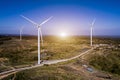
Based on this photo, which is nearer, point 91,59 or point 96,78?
point 96,78

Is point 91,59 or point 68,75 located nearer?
point 68,75

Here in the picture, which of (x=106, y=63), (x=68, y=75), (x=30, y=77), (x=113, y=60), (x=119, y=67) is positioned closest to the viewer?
(x=30, y=77)

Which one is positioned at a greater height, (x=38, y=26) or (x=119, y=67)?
(x=38, y=26)

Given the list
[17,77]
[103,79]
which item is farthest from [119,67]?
[17,77]

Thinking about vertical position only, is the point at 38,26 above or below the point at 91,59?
above

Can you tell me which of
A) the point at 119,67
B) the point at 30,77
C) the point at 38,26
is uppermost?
the point at 38,26

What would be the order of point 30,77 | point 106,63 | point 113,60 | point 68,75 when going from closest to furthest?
point 30,77 < point 68,75 < point 106,63 < point 113,60

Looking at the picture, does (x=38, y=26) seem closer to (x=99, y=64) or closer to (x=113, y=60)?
(x=99, y=64)

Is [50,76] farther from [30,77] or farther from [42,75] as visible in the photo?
[30,77]

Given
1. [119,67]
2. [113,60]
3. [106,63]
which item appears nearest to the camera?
[119,67]
